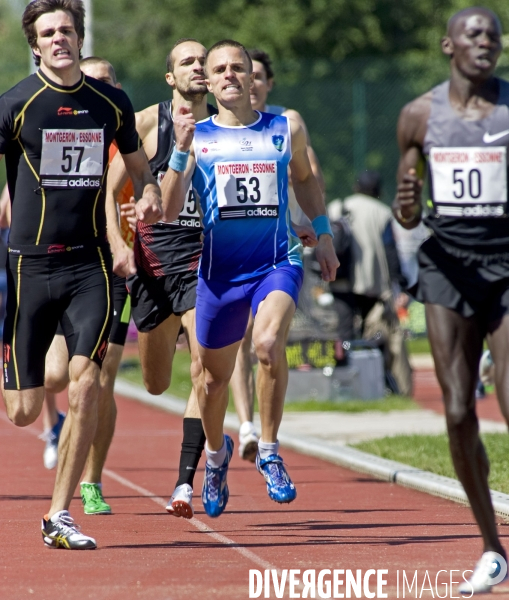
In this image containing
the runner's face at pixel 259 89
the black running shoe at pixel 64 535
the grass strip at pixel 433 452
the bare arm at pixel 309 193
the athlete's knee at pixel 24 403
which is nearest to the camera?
the black running shoe at pixel 64 535

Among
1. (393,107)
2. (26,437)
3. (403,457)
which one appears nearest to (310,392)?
(26,437)

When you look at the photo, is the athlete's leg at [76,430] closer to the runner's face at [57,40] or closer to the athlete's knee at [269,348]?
the athlete's knee at [269,348]

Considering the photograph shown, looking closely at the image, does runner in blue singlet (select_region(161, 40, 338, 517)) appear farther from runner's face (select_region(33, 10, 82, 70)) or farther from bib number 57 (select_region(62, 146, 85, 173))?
runner's face (select_region(33, 10, 82, 70))

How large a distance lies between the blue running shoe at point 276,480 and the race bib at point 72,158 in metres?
1.73

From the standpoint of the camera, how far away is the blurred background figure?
15039 millimetres

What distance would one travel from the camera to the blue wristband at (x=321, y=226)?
7.29 m

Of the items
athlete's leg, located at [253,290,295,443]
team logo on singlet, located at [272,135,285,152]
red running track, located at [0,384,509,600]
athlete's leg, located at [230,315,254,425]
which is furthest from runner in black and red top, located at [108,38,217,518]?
athlete's leg, located at [230,315,254,425]

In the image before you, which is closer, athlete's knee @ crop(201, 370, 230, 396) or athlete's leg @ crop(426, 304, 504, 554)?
athlete's leg @ crop(426, 304, 504, 554)

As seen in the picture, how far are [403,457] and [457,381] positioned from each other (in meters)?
4.51

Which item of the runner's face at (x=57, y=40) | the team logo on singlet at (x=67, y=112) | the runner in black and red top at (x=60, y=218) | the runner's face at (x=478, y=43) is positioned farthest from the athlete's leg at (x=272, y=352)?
the runner's face at (x=478, y=43)

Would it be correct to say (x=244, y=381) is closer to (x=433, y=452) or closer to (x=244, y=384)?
(x=244, y=384)

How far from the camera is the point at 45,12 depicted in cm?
659

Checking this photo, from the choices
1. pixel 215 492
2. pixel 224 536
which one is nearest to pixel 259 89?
pixel 215 492

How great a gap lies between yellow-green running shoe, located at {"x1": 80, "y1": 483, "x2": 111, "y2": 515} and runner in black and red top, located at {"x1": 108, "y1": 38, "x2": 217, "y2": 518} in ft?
2.09
